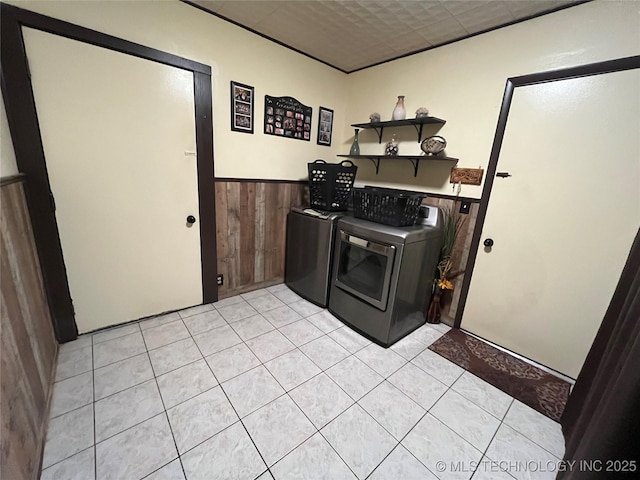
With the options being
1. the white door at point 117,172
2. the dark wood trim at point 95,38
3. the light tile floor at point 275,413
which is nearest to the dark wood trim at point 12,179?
the white door at point 117,172

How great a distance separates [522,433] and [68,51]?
3.34 meters

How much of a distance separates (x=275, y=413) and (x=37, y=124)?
7.02 feet

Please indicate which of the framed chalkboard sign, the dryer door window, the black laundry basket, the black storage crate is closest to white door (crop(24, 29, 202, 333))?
the framed chalkboard sign

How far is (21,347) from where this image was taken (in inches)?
43.6

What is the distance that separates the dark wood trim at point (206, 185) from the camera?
1.98m

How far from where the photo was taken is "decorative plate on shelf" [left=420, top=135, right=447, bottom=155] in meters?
2.13

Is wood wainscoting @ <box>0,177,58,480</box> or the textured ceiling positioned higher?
the textured ceiling

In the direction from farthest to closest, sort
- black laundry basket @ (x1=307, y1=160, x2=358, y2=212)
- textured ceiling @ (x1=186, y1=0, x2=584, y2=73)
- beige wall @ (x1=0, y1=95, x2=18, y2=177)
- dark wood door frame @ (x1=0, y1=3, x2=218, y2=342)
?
black laundry basket @ (x1=307, y1=160, x2=358, y2=212) → textured ceiling @ (x1=186, y1=0, x2=584, y2=73) → dark wood door frame @ (x1=0, y1=3, x2=218, y2=342) → beige wall @ (x1=0, y1=95, x2=18, y2=177)

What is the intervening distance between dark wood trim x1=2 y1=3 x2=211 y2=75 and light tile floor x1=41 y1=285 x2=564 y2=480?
6.37ft

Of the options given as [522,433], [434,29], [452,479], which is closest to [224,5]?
[434,29]

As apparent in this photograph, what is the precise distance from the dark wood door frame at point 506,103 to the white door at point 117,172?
233 centimetres

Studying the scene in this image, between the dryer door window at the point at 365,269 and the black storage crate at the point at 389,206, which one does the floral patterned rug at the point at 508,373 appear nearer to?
the dryer door window at the point at 365,269

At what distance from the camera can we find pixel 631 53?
142 centimetres

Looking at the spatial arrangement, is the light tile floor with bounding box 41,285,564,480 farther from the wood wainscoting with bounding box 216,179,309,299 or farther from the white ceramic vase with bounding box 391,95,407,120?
the white ceramic vase with bounding box 391,95,407,120
